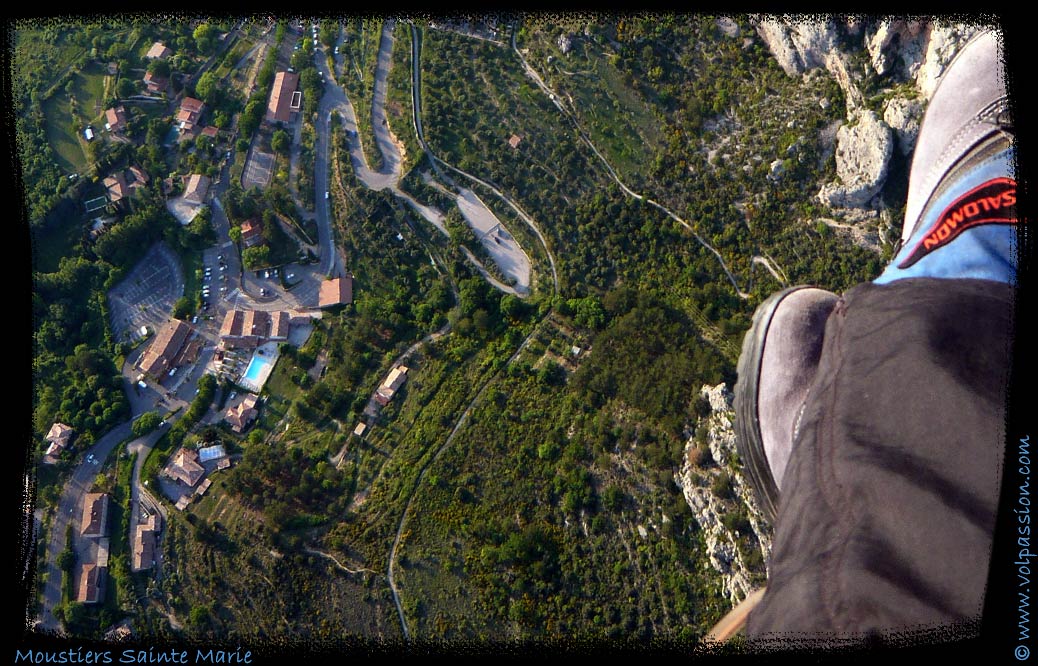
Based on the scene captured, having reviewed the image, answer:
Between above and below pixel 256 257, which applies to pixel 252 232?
above

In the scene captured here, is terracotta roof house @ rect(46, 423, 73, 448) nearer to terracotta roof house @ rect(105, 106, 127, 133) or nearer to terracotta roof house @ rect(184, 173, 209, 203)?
terracotta roof house @ rect(184, 173, 209, 203)

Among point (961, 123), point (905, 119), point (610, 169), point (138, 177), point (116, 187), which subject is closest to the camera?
point (961, 123)

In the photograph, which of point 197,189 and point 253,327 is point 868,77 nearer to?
point 253,327

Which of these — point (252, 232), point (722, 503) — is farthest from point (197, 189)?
point (722, 503)

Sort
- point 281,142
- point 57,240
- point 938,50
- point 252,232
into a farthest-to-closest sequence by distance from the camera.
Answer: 1. point 57,240
2. point 281,142
3. point 252,232
4. point 938,50

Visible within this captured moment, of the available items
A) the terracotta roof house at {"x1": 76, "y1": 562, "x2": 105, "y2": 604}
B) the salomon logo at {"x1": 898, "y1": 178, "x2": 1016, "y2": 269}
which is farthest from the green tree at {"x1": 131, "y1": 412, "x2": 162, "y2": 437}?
the salomon logo at {"x1": 898, "y1": 178, "x2": 1016, "y2": 269}

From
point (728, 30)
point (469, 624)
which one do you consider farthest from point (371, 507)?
point (728, 30)

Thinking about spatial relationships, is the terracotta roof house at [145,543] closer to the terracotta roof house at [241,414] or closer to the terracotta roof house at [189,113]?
the terracotta roof house at [241,414]

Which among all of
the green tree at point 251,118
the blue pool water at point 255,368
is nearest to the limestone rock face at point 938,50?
the blue pool water at point 255,368
